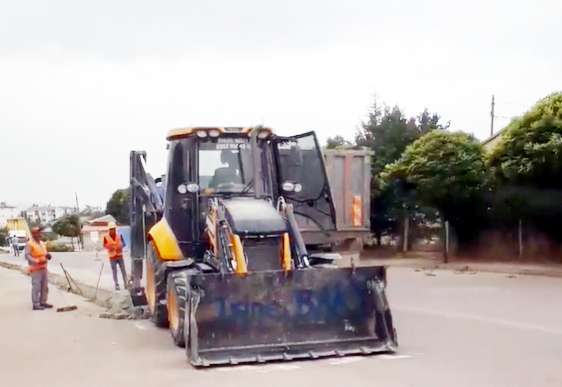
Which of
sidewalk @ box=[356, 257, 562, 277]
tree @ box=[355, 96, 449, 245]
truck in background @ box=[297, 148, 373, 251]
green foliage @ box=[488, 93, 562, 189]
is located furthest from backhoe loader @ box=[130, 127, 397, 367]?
tree @ box=[355, 96, 449, 245]

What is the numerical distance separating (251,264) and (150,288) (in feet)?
12.0

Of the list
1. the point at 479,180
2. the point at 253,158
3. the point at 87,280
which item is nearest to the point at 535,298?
the point at 253,158

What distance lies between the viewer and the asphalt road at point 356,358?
8.38 metres

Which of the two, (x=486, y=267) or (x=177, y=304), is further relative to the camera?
(x=486, y=267)

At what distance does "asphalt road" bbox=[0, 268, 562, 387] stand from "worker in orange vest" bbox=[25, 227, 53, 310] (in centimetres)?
28

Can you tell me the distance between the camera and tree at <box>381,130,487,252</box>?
2620 cm

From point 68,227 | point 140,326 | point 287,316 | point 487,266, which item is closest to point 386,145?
point 487,266

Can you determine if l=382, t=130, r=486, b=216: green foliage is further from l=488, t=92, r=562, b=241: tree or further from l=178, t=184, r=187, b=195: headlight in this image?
l=178, t=184, r=187, b=195: headlight

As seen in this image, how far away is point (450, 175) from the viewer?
2627 cm

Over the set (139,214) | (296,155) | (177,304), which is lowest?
(177,304)

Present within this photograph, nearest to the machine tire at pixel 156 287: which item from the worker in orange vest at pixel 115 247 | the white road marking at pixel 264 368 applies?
the white road marking at pixel 264 368

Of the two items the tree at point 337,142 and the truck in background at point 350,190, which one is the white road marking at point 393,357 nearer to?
the truck in background at point 350,190

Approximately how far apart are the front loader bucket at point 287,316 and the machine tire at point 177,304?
2.33 feet

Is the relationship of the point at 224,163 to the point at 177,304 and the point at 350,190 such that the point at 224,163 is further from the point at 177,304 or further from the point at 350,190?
the point at 350,190
